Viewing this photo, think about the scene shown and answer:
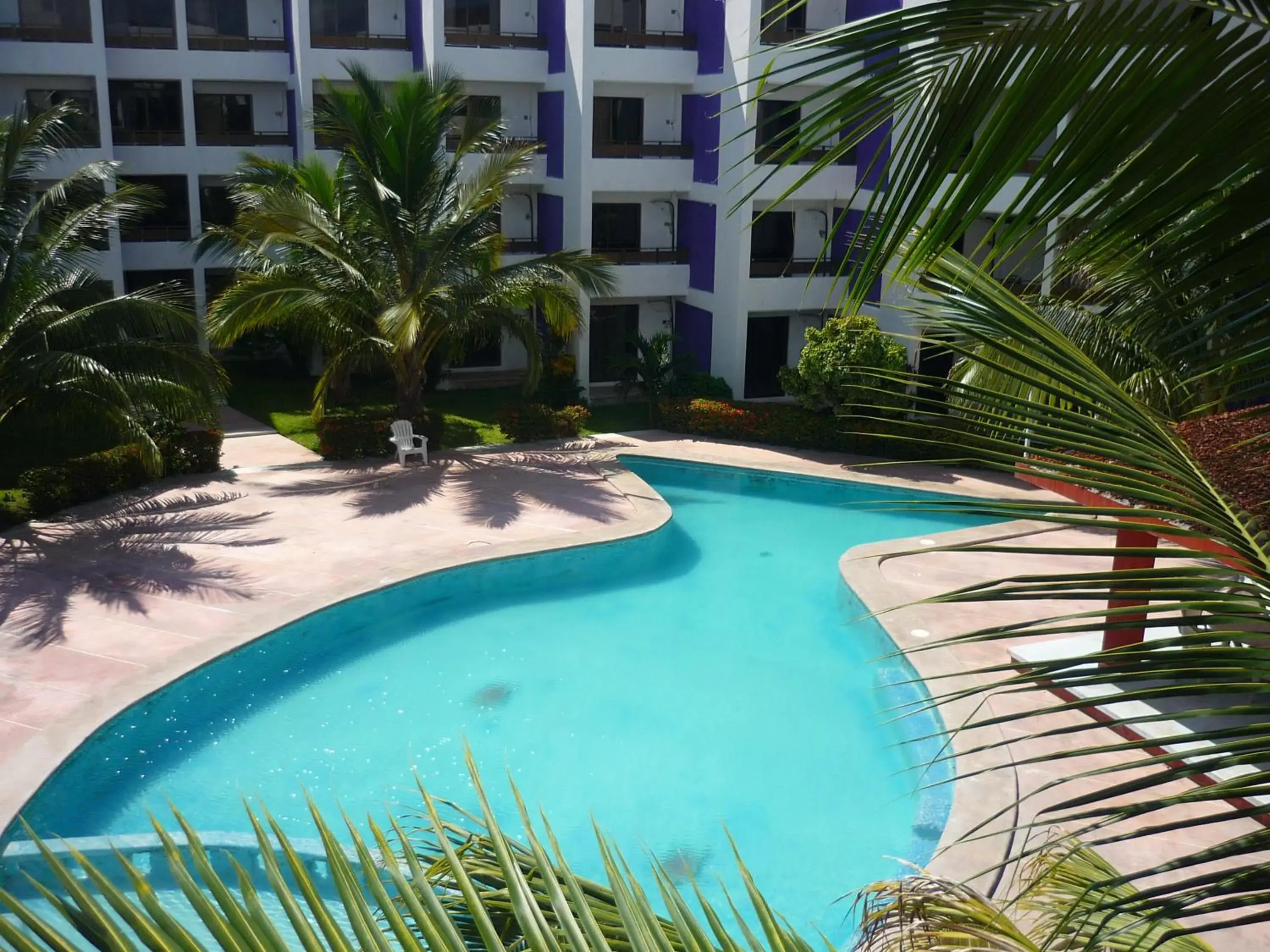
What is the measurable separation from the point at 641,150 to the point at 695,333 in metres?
4.28

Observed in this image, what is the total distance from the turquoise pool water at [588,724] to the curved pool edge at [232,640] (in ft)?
0.42

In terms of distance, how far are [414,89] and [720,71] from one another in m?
8.34

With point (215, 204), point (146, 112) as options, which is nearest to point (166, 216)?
point (215, 204)

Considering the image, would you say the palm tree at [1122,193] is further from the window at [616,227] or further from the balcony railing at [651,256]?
the window at [616,227]

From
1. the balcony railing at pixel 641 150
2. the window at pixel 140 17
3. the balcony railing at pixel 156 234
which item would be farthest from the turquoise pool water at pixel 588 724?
the window at pixel 140 17

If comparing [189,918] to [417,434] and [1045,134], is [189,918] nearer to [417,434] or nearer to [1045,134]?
[1045,134]

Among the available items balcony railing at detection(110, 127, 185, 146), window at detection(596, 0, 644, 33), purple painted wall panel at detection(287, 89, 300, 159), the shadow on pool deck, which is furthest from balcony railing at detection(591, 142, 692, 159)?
the shadow on pool deck

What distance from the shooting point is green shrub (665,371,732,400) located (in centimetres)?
2536

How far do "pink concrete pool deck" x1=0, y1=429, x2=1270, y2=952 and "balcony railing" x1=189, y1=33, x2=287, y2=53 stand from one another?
10787mm

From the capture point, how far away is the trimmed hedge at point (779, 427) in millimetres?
22406

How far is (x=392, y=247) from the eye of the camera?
20.3 meters

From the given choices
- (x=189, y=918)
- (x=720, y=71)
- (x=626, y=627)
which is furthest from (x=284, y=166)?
(x=189, y=918)

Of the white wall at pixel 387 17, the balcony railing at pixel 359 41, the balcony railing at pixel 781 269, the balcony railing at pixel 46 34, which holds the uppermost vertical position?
the white wall at pixel 387 17

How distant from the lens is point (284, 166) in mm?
21578
